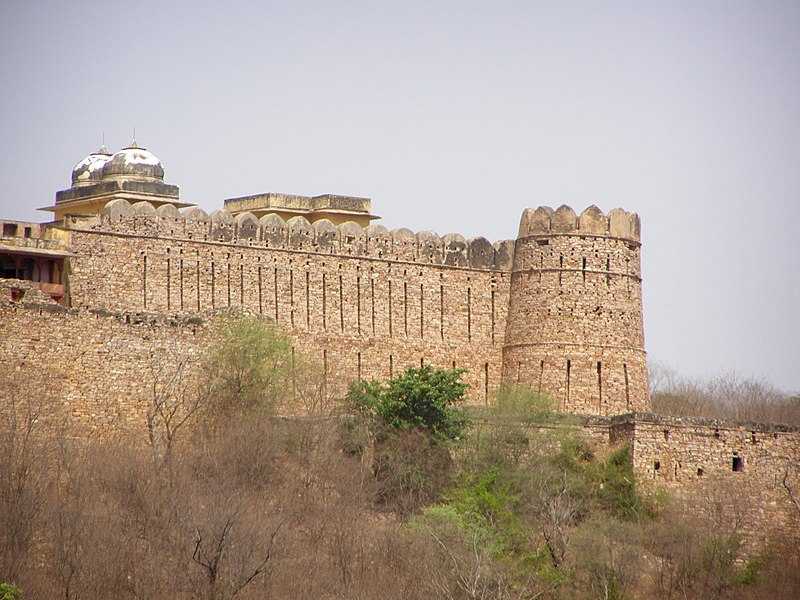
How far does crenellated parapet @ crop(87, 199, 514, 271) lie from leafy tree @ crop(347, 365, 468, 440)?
15.0 ft

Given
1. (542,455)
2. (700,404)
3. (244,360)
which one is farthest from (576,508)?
(700,404)

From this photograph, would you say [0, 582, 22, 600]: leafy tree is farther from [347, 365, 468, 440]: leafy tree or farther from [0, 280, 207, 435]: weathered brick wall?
[347, 365, 468, 440]: leafy tree

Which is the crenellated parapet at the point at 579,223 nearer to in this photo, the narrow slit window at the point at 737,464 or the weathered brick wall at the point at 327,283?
the weathered brick wall at the point at 327,283

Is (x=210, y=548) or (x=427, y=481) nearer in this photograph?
(x=210, y=548)

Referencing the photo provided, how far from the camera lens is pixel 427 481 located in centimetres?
5294

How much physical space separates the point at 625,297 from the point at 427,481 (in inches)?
335

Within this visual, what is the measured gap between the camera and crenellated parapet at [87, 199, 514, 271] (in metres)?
55.7

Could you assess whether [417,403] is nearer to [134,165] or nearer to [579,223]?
[579,223]

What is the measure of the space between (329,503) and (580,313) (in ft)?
32.8

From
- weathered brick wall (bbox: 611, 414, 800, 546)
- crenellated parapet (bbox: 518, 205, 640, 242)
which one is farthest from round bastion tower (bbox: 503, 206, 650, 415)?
weathered brick wall (bbox: 611, 414, 800, 546)

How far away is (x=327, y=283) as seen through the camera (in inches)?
2285

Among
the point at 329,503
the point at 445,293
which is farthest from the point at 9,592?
the point at 445,293

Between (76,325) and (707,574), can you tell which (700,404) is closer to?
(707,574)

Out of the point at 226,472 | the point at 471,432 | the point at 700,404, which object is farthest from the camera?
the point at 700,404
